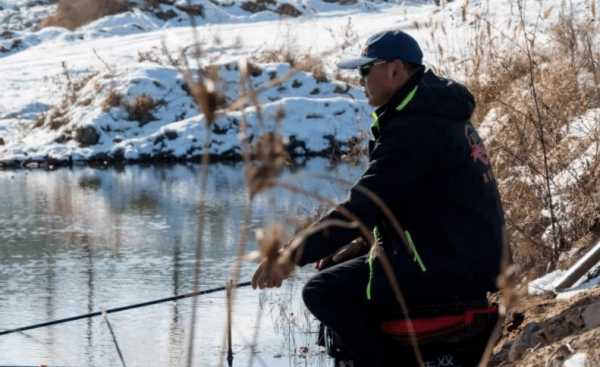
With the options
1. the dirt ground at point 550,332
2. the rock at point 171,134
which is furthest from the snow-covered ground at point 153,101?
the dirt ground at point 550,332

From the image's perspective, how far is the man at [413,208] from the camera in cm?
383

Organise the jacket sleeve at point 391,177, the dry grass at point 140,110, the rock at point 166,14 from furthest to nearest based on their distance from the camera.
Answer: the rock at point 166,14
the dry grass at point 140,110
the jacket sleeve at point 391,177

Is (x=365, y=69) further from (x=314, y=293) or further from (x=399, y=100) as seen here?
(x=314, y=293)

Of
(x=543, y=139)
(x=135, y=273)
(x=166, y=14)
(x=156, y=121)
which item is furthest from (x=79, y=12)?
(x=543, y=139)

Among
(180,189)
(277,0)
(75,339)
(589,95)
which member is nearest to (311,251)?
(75,339)

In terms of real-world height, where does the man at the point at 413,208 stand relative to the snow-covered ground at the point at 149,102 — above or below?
above

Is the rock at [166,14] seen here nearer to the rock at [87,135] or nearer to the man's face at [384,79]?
the rock at [87,135]

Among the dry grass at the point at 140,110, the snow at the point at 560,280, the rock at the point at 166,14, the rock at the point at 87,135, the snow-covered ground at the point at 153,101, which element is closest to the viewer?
the snow at the point at 560,280

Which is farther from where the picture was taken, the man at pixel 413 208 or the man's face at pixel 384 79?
the man's face at pixel 384 79

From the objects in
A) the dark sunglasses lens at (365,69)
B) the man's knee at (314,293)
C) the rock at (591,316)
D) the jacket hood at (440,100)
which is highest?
the dark sunglasses lens at (365,69)

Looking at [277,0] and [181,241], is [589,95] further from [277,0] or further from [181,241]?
[277,0]

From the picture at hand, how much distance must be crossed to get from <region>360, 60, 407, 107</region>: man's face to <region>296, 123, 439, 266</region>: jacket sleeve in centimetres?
19

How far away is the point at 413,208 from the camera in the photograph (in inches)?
152

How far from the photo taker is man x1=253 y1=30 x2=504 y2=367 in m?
3.83
